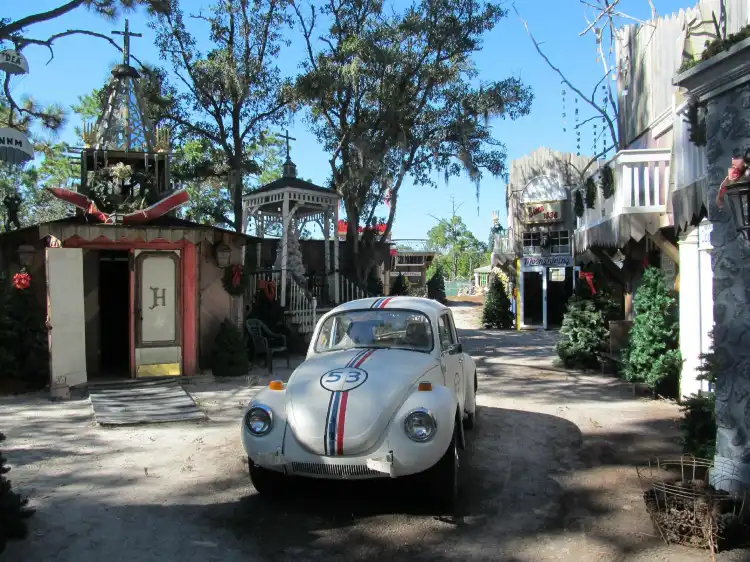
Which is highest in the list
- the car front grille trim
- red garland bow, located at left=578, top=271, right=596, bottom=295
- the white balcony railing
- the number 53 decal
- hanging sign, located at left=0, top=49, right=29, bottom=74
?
hanging sign, located at left=0, top=49, right=29, bottom=74

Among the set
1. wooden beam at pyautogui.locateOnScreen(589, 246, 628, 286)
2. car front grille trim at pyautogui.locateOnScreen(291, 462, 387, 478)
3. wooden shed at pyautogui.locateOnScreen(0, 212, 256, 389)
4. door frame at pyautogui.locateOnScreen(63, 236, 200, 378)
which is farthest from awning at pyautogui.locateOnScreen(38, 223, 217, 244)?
wooden beam at pyautogui.locateOnScreen(589, 246, 628, 286)

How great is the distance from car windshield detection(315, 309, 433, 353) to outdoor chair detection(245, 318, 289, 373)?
6.12m

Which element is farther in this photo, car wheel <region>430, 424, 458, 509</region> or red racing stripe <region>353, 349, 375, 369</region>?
red racing stripe <region>353, 349, 375, 369</region>

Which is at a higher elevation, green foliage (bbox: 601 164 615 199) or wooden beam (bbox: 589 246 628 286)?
green foliage (bbox: 601 164 615 199)

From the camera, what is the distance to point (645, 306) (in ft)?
31.6

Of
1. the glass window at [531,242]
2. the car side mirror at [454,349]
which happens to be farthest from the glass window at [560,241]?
the car side mirror at [454,349]

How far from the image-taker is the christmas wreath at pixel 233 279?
11492mm

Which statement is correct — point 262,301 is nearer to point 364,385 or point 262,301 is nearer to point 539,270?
point 364,385

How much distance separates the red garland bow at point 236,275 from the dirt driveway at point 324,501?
12.9 ft

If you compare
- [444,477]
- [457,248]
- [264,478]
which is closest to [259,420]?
[264,478]

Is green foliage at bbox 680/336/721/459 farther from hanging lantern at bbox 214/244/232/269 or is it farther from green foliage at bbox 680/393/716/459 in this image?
hanging lantern at bbox 214/244/232/269

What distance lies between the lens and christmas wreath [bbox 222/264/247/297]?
11492 millimetres

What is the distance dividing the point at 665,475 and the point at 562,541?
1.74 metres

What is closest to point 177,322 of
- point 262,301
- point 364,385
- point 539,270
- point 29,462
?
point 262,301
